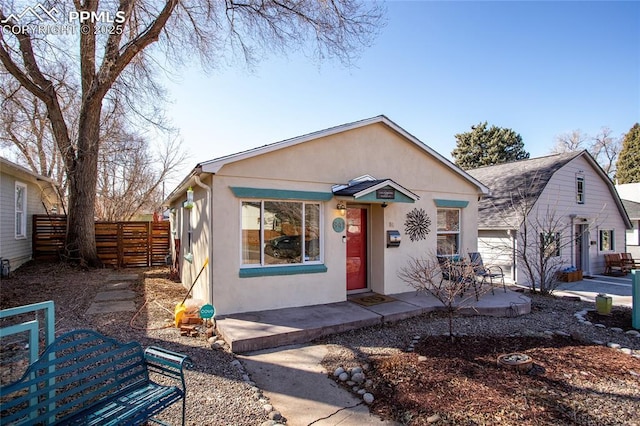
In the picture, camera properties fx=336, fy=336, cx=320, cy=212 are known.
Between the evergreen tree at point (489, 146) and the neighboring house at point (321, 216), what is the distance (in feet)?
87.6

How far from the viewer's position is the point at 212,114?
471 inches

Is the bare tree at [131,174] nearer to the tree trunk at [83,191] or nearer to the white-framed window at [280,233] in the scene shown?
the tree trunk at [83,191]

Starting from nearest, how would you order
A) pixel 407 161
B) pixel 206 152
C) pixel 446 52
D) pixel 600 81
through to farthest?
pixel 407 161
pixel 446 52
pixel 600 81
pixel 206 152

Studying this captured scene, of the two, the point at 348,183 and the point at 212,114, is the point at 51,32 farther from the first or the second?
the point at 348,183

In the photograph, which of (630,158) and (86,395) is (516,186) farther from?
(630,158)

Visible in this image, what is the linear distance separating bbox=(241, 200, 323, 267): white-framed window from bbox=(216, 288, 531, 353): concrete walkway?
1.05 meters

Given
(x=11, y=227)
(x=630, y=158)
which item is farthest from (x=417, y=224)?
(x=630, y=158)

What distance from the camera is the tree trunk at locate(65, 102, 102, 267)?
1209cm

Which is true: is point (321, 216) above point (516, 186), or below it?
below

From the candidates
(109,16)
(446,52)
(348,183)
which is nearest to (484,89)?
(446,52)

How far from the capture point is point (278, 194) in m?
6.81

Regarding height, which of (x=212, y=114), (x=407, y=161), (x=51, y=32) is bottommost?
(x=407, y=161)

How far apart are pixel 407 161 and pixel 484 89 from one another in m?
6.15

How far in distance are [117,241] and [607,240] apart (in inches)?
895
